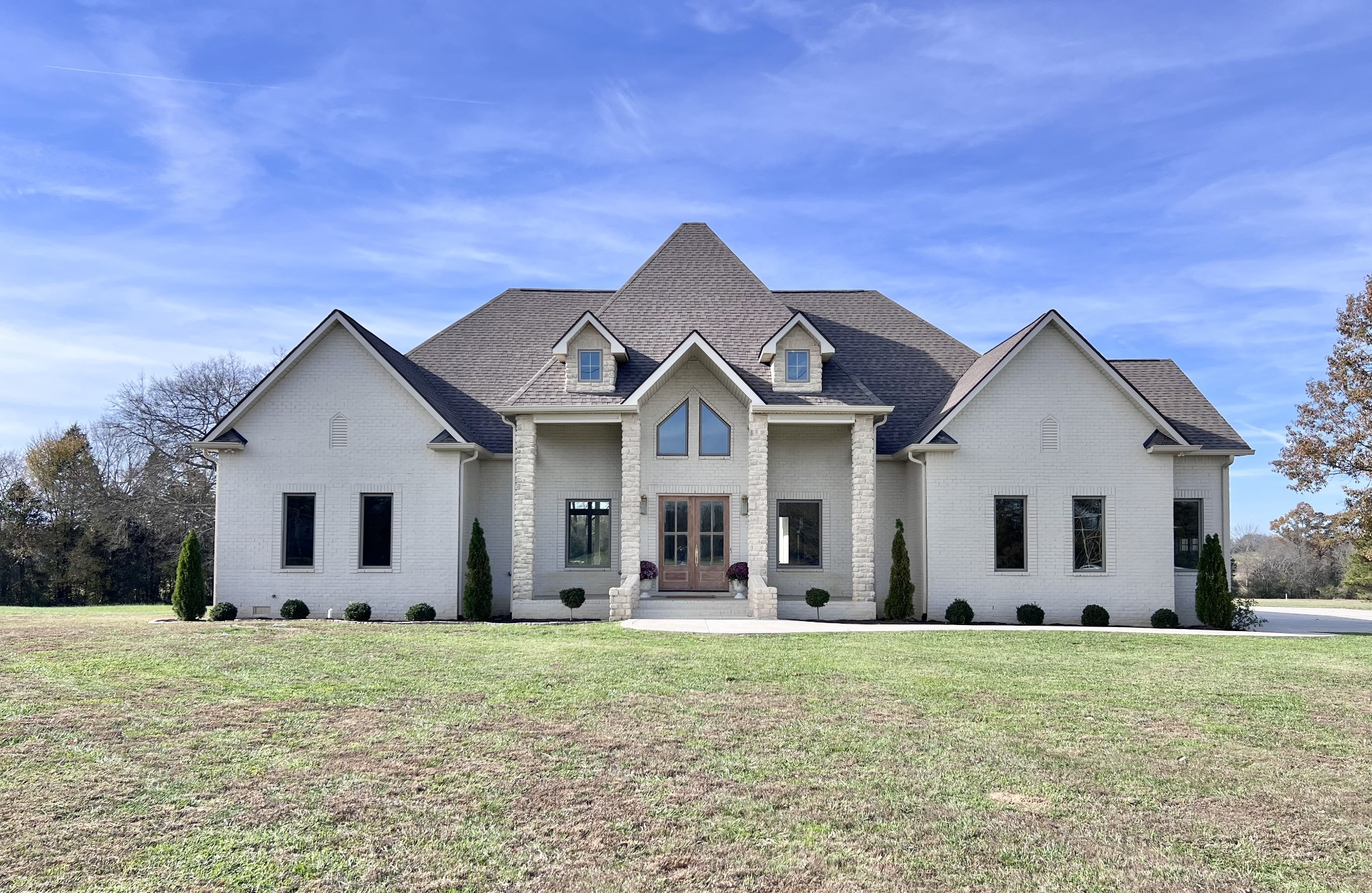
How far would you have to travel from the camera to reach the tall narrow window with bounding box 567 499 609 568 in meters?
22.4

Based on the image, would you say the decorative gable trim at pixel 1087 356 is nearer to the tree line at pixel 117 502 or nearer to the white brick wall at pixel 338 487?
the white brick wall at pixel 338 487

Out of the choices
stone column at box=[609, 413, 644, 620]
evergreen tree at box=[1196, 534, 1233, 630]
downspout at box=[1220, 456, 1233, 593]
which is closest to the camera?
evergreen tree at box=[1196, 534, 1233, 630]

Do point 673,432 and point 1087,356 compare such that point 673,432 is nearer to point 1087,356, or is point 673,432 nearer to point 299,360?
point 299,360

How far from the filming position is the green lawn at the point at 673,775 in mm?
5453

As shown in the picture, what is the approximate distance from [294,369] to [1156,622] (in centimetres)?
2017

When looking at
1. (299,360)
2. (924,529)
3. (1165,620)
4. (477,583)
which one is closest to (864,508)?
(924,529)

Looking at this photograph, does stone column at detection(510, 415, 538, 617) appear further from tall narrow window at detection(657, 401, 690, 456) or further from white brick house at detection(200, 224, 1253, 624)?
tall narrow window at detection(657, 401, 690, 456)

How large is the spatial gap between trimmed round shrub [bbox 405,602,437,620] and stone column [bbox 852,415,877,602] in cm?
941

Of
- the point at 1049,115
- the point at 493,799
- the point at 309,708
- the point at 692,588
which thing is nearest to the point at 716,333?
the point at 692,588

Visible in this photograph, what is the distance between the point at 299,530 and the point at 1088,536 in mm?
18072

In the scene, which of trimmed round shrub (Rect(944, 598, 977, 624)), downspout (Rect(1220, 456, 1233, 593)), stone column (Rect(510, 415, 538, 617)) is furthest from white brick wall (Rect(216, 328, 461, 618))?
downspout (Rect(1220, 456, 1233, 593))

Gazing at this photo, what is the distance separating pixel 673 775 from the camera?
7230 mm

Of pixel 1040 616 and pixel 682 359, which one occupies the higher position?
pixel 682 359

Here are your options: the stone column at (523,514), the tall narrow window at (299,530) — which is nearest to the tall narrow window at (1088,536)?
the stone column at (523,514)
